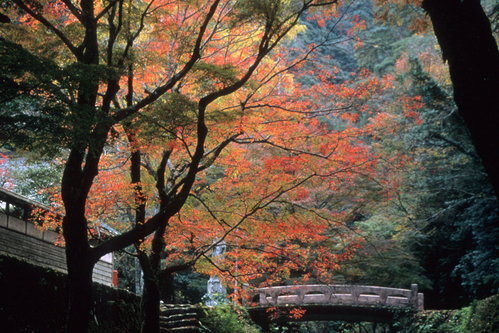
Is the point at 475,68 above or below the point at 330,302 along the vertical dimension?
above

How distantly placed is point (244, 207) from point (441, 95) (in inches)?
378

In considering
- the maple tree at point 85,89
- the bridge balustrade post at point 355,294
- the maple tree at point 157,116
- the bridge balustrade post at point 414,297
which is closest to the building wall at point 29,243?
the maple tree at point 157,116

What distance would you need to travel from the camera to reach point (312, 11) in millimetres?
7930

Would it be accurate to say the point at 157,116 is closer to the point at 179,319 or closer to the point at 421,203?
the point at 179,319

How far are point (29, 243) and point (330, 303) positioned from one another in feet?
39.6

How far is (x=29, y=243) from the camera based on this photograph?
452 inches

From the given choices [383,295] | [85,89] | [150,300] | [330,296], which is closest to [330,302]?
[330,296]

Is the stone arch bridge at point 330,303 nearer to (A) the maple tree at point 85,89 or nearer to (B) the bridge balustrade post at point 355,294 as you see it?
(B) the bridge balustrade post at point 355,294

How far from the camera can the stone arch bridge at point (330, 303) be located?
53.2 feet

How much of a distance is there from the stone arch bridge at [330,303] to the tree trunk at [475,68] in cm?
1349

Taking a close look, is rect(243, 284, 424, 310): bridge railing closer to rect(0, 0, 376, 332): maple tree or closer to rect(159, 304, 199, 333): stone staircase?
rect(159, 304, 199, 333): stone staircase

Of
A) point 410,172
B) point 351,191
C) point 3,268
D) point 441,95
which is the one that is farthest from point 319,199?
point 3,268

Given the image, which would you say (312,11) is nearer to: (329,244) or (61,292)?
(61,292)

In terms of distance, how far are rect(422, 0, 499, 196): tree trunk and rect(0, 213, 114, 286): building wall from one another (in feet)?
34.6
